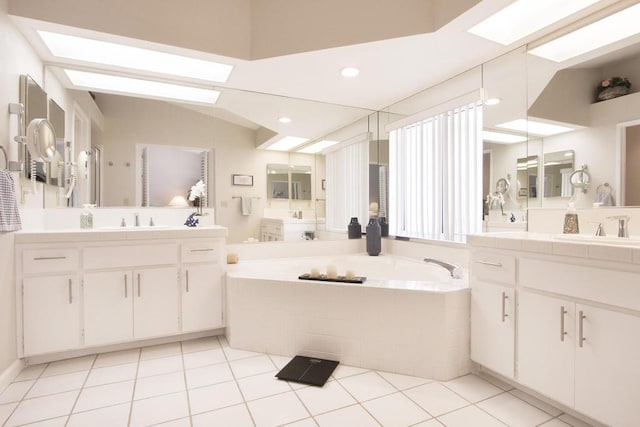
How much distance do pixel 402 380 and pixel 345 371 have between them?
35 centimetres

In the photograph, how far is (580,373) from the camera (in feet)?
4.88

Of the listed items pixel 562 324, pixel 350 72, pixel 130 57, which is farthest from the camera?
pixel 350 72

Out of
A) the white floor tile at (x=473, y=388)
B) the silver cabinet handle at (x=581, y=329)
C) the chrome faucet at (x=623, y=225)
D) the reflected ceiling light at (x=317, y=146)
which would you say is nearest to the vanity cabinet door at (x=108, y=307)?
the reflected ceiling light at (x=317, y=146)

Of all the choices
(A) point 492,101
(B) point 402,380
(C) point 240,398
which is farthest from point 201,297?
(A) point 492,101

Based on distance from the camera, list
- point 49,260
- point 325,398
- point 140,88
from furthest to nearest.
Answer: point 140,88
point 49,260
point 325,398

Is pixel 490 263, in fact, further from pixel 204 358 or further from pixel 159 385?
pixel 159 385

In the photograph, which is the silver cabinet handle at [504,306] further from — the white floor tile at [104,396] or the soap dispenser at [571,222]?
the white floor tile at [104,396]

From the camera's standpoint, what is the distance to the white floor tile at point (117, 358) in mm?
2221

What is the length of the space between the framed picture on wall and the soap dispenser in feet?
8.21

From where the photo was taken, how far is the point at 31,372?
2.08m

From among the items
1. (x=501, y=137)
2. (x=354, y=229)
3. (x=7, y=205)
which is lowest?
(x=354, y=229)

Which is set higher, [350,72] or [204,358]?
[350,72]

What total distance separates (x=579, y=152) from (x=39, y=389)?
3.53 meters

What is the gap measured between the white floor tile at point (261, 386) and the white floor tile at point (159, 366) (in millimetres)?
514
